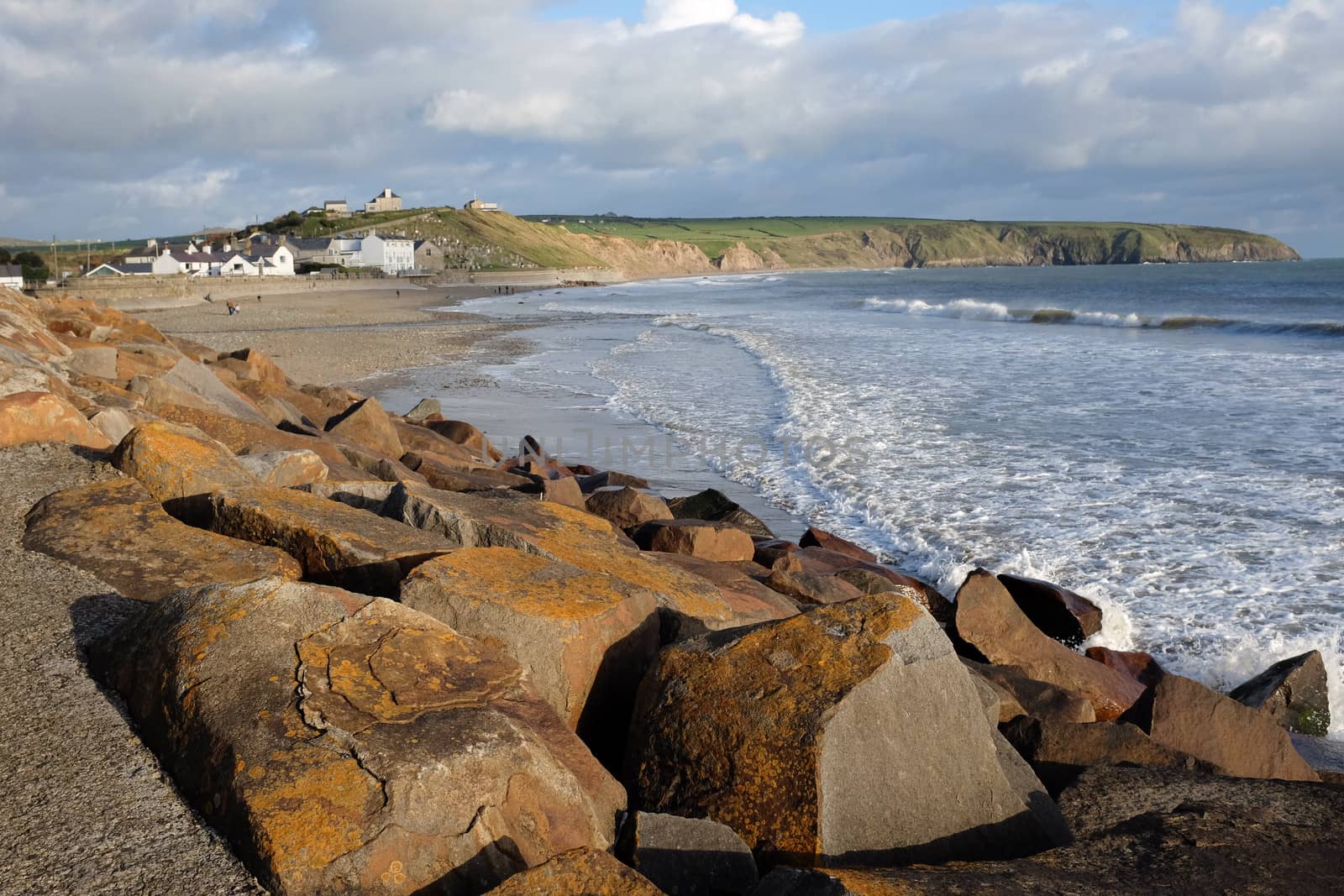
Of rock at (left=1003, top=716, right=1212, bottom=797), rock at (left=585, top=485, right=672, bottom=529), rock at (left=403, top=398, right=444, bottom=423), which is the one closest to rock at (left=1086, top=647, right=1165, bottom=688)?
rock at (left=1003, top=716, right=1212, bottom=797)

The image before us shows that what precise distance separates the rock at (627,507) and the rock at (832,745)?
16.5 feet

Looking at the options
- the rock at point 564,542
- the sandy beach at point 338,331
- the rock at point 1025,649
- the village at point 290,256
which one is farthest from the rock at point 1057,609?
the village at point 290,256

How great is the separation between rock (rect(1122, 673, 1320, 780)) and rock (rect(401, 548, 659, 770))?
2.57m

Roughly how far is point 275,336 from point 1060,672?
33275 millimetres

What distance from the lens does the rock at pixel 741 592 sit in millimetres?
5039

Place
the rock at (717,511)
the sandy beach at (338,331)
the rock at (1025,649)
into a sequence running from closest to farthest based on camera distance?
1. the rock at (1025,649)
2. the rock at (717,511)
3. the sandy beach at (338,331)

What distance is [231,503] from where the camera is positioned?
448 centimetres

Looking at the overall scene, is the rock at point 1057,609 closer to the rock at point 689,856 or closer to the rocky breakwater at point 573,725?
the rocky breakwater at point 573,725

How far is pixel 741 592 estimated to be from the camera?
5398 millimetres

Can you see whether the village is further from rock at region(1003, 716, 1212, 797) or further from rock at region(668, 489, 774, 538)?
rock at region(1003, 716, 1212, 797)

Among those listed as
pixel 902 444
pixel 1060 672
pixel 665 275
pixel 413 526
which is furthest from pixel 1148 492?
pixel 665 275

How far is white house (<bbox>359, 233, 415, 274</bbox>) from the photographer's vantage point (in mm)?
113562

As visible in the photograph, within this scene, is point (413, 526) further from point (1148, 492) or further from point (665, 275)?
point (665, 275)

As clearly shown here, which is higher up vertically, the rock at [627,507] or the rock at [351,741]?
the rock at [351,741]
